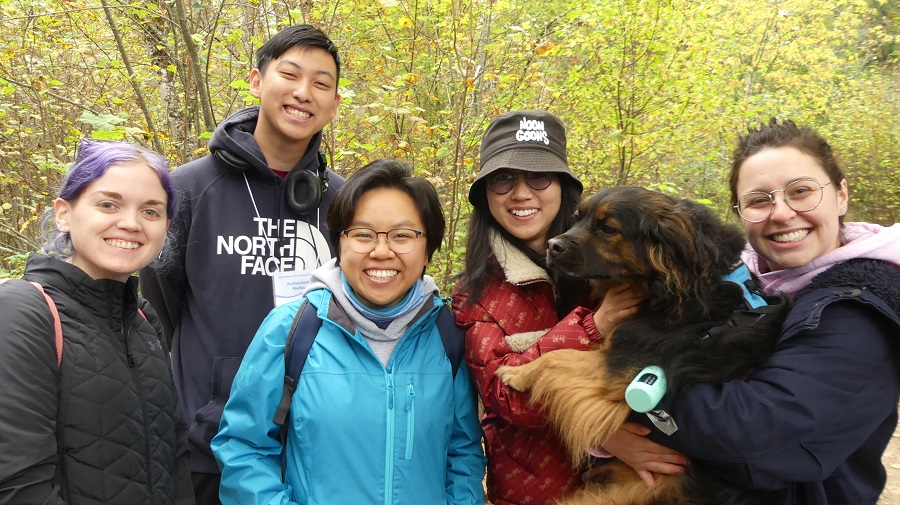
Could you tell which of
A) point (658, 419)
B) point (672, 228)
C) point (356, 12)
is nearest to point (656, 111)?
point (356, 12)

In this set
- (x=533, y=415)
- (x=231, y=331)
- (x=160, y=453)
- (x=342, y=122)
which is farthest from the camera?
(x=342, y=122)

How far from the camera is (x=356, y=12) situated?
7.47 meters

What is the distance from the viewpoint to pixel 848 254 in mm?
2107

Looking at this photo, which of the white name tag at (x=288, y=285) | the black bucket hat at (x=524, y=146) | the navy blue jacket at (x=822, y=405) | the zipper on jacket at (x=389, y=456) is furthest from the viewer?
the white name tag at (x=288, y=285)

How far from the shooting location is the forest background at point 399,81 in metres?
5.64

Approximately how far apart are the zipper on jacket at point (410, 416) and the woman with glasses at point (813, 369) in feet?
3.21

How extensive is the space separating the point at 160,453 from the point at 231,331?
0.71m

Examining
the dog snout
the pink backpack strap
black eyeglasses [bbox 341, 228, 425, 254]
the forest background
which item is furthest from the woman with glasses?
the forest background

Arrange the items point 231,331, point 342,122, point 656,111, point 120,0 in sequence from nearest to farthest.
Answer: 1. point 231,331
2. point 120,0
3. point 342,122
4. point 656,111

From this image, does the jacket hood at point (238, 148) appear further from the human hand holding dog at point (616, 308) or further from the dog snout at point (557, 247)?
the human hand holding dog at point (616, 308)

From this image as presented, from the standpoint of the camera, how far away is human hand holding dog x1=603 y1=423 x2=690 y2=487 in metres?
2.24

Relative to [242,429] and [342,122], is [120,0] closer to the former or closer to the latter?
[342,122]

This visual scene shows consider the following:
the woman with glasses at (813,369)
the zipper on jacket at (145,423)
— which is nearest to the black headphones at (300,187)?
the zipper on jacket at (145,423)

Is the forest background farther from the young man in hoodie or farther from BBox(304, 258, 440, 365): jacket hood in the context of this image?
BBox(304, 258, 440, 365): jacket hood
